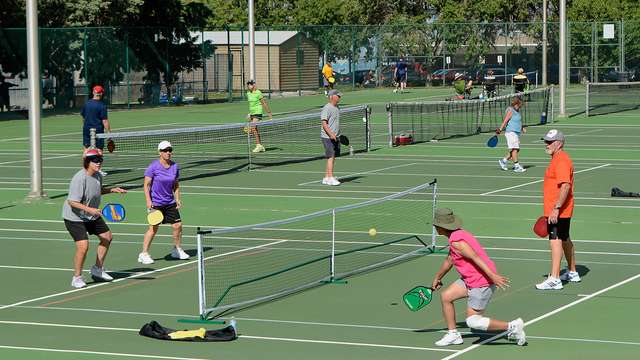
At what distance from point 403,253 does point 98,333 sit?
682 cm

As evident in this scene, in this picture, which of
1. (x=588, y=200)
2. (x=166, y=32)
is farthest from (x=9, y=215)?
(x=166, y=32)

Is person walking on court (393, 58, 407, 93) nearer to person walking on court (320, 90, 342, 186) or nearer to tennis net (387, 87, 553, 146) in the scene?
tennis net (387, 87, 553, 146)

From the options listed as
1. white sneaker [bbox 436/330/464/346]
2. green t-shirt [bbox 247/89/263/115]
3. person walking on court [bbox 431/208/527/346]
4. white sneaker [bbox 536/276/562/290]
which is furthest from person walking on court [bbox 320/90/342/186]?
person walking on court [bbox 431/208/527/346]

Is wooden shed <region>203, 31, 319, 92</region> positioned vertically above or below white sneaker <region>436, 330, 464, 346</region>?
above

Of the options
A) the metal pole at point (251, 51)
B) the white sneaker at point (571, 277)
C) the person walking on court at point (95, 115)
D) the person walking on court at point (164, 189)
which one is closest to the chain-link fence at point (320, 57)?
the metal pole at point (251, 51)

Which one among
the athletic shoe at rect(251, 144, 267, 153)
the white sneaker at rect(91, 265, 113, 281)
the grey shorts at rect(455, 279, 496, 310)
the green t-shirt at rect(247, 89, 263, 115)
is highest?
the green t-shirt at rect(247, 89, 263, 115)

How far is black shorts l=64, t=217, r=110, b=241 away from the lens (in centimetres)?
1759

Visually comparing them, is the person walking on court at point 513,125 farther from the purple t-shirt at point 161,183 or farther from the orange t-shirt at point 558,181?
the orange t-shirt at point 558,181

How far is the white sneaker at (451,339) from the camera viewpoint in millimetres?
13672

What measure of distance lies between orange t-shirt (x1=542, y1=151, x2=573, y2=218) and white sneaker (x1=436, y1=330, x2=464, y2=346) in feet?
12.6

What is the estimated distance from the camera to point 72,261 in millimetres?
20344

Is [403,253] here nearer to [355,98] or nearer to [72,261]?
[72,261]

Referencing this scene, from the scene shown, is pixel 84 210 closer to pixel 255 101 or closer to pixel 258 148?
pixel 258 148

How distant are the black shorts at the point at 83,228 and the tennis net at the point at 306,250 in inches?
58.7
